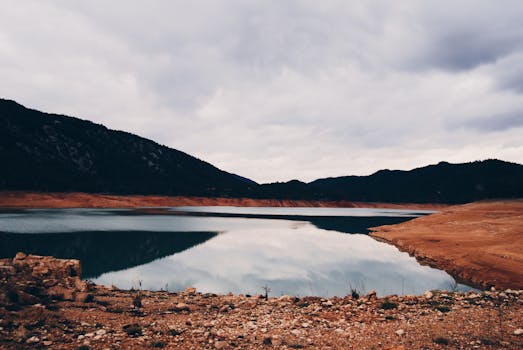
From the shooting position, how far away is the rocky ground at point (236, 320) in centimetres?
838

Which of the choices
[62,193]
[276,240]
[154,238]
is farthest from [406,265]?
[62,193]

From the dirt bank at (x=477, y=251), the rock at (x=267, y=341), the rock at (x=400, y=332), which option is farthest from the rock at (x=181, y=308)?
the dirt bank at (x=477, y=251)

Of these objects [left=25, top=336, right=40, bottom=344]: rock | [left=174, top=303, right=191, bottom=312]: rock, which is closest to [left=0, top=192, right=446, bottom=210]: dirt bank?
[left=174, top=303, right=191, bottom=312]: rock

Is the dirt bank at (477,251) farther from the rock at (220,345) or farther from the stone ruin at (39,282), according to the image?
the stone ruin at (39,282)

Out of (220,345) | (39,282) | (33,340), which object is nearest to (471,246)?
(220,345)

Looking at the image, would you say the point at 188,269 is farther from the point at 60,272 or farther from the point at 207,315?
the point at 207,315

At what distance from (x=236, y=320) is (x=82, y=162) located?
16476 cm

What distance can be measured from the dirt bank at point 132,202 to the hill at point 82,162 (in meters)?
8.08

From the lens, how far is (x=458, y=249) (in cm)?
3052

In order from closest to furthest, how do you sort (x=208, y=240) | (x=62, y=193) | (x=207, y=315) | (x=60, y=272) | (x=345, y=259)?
(x=207, y=315) < (x=60, y=272) < (x=345, y=259) < (x=208, y=240) < (x=62, y=193)

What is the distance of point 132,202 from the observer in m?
116

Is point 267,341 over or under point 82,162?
under

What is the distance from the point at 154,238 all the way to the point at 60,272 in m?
26.1

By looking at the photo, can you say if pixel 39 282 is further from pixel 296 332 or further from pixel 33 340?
pixel 296 332
